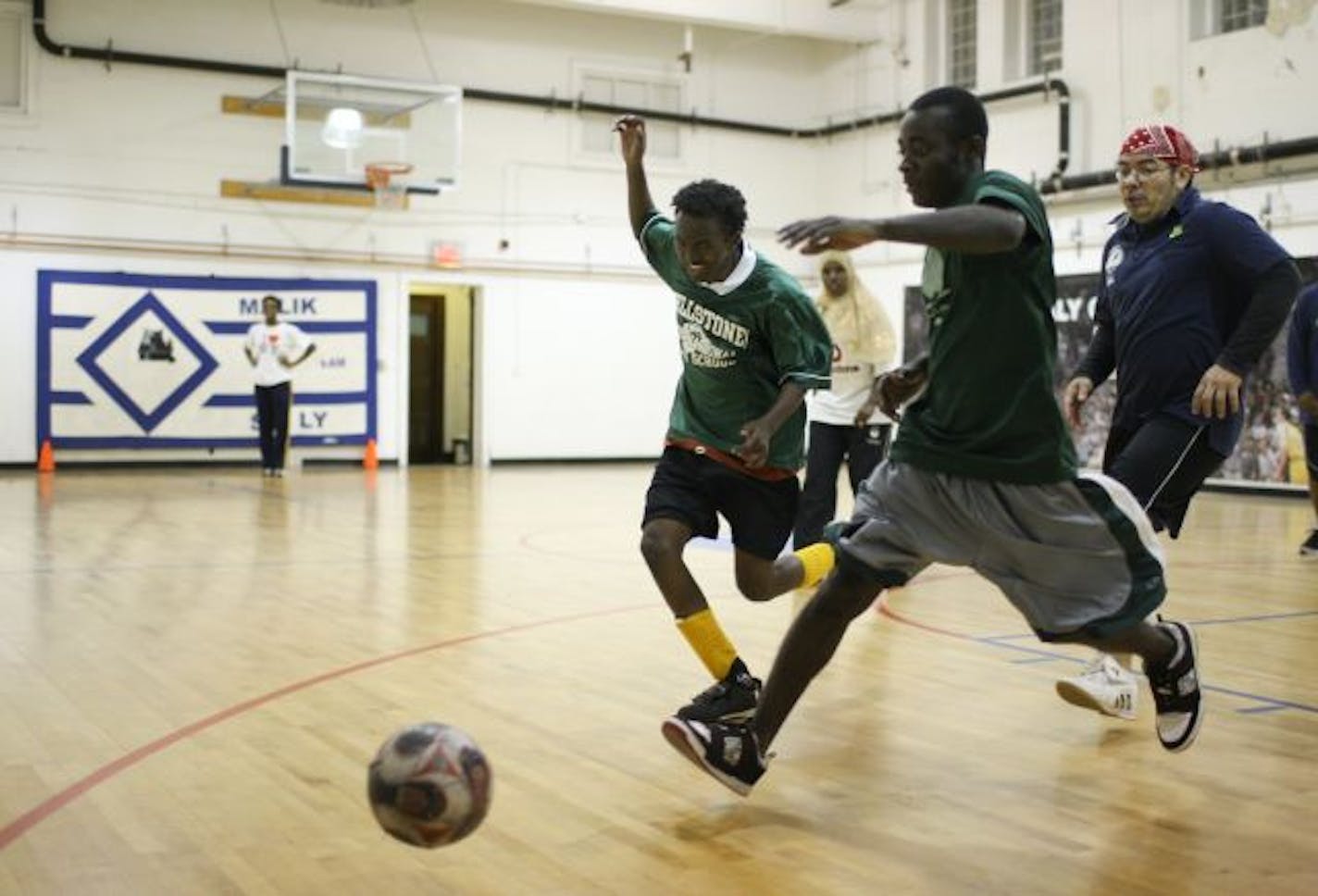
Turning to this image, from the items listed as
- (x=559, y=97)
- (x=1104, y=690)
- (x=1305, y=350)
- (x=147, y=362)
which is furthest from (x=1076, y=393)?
(x=559, y=97)

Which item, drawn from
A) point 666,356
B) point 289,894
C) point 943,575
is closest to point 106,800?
point 289,894

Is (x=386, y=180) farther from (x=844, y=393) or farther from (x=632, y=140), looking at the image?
(x=632, y=140)

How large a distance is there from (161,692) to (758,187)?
19.1m

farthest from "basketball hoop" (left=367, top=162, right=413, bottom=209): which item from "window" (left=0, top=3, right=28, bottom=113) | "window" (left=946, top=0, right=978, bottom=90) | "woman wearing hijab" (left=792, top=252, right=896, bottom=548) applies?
"woman wearing hijab" (left=792, top=252, right=896, bottom=548)

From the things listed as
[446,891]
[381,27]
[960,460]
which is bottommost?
[446,891]

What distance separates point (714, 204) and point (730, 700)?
1.54 m

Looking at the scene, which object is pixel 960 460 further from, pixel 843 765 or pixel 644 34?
A: pixel 644 34

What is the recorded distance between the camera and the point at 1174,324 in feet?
16.4

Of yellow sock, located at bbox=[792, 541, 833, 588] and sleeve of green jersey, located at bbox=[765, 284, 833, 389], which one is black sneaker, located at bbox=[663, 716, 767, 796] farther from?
yellow sock, located at bbox=[792, 541, 833, 588]

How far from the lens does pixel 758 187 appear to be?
2362cm

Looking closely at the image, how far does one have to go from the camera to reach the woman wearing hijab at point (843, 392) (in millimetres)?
8688

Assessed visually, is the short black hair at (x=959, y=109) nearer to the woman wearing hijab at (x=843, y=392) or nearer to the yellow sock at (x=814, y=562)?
the yellow sock at (x=814, y=562)

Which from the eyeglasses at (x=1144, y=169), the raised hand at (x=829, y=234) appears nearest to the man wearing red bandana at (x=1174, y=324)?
the eyeglasses at (x=1144, y=169)

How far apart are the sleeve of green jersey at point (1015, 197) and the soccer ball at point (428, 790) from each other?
5.65 ft
